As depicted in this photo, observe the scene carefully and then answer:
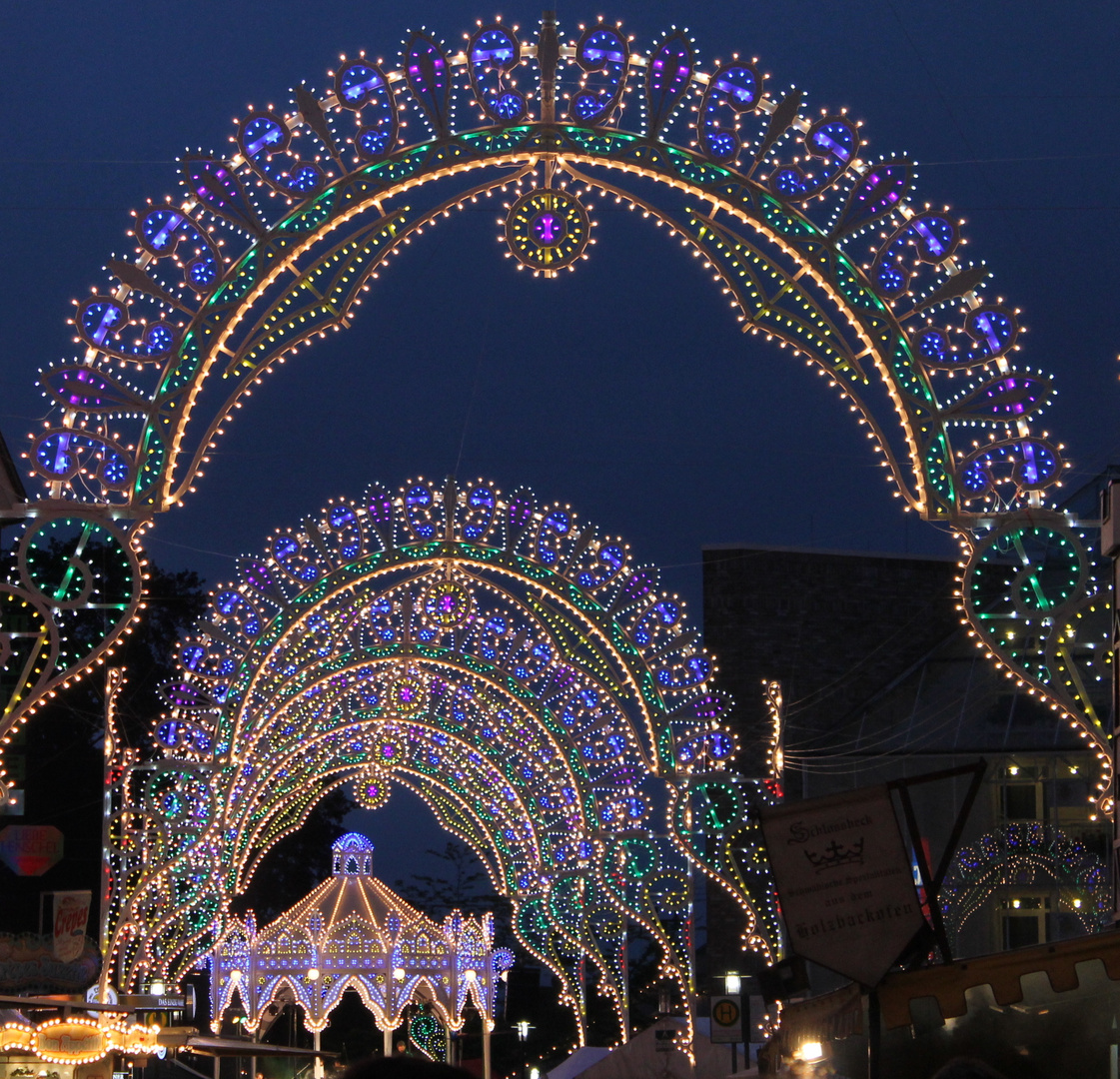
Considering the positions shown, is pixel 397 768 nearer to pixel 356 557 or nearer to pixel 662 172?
pixel 356 557

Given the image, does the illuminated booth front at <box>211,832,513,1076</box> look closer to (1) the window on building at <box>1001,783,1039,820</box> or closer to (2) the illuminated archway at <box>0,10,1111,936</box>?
(1) the window on building at <box>1001,783,1039,820</box>

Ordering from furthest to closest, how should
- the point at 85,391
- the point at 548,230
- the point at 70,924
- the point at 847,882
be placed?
the point at 70,924
the point at 548,230
the point at 85,391
the point at 847,882

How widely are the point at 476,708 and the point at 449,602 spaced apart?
247 inches

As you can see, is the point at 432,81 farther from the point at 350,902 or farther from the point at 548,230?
the point at 350,902

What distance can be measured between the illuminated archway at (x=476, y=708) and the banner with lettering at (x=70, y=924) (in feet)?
12.9

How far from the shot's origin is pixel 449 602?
26.4 meters

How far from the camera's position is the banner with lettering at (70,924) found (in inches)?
830

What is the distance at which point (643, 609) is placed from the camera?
974 inches

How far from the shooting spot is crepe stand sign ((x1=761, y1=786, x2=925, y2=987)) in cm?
919

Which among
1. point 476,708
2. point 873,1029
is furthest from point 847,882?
point 476,708

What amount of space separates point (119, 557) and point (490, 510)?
10.8 m

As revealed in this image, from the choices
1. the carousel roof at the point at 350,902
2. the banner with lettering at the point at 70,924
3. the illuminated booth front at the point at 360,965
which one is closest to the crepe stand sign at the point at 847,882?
the banner with lettering at the point at 70,924

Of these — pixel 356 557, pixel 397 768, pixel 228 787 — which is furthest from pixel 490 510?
pixel 397 768

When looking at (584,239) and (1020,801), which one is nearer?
(584,239)
